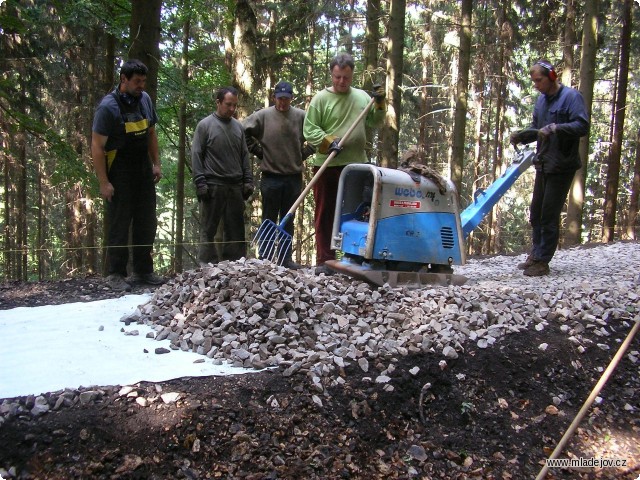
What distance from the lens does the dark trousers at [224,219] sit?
5504 mm

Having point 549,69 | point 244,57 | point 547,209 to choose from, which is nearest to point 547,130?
point 549,69

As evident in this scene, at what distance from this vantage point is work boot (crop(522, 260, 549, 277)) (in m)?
5.52

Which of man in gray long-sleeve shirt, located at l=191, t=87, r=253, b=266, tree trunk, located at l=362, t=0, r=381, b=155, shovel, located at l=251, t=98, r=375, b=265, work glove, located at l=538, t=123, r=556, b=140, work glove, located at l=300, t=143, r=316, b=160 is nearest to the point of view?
shovel, located at l=251, t=98, r=375, b=265

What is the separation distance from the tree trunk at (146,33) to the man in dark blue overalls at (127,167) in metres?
1.28

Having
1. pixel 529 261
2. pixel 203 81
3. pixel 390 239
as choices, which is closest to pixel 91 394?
pixel 390 239

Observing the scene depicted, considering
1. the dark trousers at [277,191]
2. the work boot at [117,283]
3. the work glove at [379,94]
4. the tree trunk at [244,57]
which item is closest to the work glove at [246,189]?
the dark trousers at [277,191]

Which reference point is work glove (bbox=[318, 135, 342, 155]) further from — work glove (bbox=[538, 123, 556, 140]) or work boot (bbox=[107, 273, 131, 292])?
work boot (bbox=[107, 273, 131, 292])

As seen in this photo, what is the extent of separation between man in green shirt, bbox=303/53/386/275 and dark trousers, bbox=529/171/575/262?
1871mm

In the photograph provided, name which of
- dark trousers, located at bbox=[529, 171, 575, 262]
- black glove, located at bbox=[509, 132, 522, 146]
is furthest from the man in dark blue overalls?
dark trousers, located at bbox=[529, 171, 575, 262]

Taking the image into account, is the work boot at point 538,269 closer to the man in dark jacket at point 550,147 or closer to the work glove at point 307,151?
the man in dark jacket at point 550,147

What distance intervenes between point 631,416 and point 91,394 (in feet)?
9.93

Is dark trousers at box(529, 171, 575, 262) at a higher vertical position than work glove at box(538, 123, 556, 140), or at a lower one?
lower

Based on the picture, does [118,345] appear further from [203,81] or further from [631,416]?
[203,81]

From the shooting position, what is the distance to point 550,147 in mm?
5375
